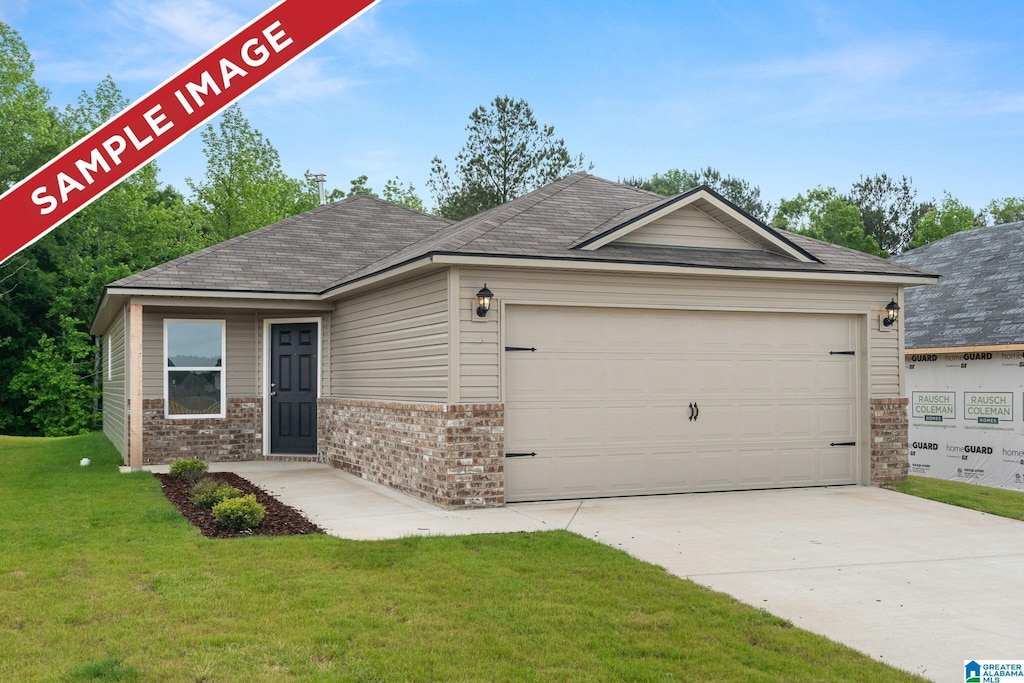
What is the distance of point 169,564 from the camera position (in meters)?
6.78

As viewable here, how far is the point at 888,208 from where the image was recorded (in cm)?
4759

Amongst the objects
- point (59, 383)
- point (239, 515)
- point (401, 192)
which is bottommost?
point (239, 515)

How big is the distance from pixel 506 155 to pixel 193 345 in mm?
25693

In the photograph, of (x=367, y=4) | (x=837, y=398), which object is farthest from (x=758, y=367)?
(x=367, y=4)

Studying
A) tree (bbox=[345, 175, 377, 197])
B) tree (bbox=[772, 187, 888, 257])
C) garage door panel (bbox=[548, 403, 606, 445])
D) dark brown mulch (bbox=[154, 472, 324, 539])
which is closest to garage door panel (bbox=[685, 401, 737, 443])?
garage door panel (bbox=[548, 403, 606, 445])

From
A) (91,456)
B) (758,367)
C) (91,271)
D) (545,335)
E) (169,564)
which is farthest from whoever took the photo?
(91,271)

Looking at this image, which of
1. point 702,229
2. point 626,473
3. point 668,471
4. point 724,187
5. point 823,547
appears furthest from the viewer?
point 724,187

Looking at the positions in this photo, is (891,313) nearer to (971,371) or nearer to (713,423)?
(713,423)

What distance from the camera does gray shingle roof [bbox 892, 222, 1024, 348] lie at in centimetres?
1515

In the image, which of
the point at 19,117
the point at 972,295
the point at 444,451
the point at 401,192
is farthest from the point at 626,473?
the point at 401,192

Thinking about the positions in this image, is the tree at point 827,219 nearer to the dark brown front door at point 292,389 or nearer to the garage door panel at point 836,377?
the garage door panel at point 836,377

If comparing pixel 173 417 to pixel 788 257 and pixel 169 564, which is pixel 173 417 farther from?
pixel 788 257

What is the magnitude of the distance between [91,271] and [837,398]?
85.5 feet

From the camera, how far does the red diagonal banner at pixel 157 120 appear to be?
5.69m
